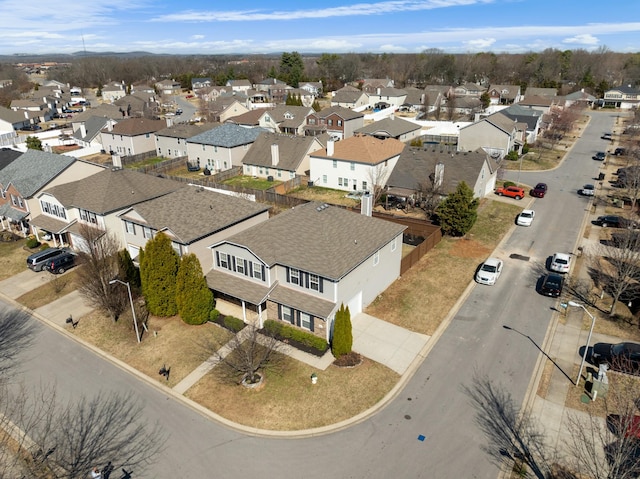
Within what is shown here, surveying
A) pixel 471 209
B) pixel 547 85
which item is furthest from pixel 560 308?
pixel 547 85

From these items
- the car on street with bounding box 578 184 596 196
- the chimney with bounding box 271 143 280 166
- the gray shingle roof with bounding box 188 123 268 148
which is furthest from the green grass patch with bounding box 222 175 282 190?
the car on street with bounding box 578 184 596 196

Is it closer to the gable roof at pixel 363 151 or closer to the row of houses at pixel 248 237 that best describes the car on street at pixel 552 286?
the row of houses at pixel 248 237

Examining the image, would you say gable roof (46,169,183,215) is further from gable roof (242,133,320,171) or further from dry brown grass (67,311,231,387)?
gable roof (242,133,320,171)

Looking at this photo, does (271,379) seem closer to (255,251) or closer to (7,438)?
(255,251)

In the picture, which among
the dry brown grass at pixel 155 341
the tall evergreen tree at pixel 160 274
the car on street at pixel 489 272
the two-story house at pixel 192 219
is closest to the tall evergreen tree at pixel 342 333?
the dry brown grass at pixel 155 341

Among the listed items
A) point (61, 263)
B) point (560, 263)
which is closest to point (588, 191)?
point (560, 263)

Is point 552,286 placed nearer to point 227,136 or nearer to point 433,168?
point 433,168
